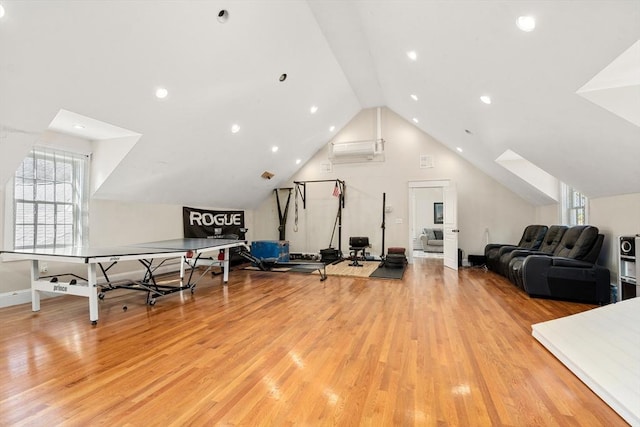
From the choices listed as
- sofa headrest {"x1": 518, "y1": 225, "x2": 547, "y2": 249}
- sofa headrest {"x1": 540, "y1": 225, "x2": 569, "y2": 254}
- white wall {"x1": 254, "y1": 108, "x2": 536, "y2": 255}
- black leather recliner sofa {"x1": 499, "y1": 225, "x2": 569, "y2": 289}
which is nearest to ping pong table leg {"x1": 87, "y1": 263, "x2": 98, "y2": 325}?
black leather recliner sofa {"x1": 499, "y1": 225, "x2": 569, "y2": 289}

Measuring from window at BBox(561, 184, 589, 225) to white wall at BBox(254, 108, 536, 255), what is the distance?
1.11m

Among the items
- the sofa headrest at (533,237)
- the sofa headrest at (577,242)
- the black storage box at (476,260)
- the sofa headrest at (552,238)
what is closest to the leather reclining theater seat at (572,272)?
the sofa headrest at (577,242)

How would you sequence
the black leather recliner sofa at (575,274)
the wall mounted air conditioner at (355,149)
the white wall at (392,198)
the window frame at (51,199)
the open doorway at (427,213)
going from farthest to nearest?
1. the open doorway at (427,213)
2. the wall mounted air conditioner at (355,149)
3. the white wall at (392,198)
4. the window frame at (51,199)
5. the black leather recliner sofa at (575,274)

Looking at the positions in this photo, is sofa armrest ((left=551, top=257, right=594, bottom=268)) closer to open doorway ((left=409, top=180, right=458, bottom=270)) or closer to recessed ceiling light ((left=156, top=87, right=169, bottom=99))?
open doorway ((left=409, top=180, right=458, bottom=270))

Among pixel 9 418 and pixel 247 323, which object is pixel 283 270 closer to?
pixel 247 323

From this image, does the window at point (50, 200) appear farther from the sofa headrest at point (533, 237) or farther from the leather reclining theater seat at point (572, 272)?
the sofa headrest at point (533, 237)

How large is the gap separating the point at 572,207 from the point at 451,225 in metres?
2.17

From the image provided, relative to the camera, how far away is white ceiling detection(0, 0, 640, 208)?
2.40 metres

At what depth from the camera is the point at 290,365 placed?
227 cm

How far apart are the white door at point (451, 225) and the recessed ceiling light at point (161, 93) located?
19.4 feet

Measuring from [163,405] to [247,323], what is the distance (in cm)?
146

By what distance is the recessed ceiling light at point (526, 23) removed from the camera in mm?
2234

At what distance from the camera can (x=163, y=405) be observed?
176cm

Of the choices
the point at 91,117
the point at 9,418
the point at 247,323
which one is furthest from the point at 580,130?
the point at 91,117
